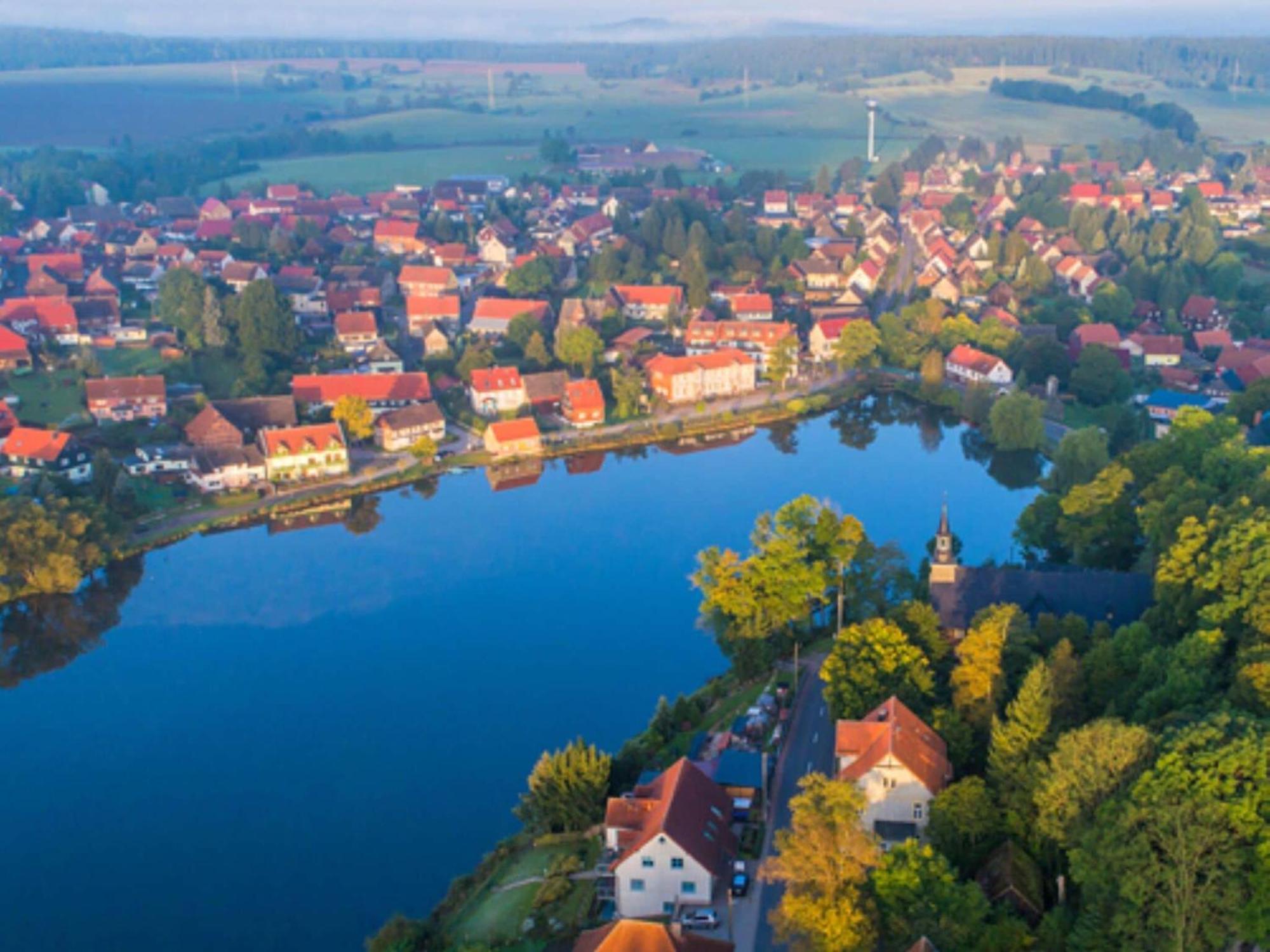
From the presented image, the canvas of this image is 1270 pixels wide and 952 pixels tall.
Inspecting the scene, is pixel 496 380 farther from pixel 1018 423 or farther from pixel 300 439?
pixel 1018 423

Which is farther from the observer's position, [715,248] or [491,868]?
[715,248]

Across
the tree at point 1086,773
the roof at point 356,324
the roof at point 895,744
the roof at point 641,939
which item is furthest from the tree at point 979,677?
the roof at point 356,324

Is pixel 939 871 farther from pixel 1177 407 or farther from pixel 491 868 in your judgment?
pixel 1177 407

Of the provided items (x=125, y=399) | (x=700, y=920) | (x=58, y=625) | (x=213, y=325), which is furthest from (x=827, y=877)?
(x=213, y=325)

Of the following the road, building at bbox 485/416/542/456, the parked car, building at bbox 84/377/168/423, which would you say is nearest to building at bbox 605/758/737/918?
the parked car

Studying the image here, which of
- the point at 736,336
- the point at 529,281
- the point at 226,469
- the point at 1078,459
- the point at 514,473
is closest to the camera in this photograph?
the point at 1078,459

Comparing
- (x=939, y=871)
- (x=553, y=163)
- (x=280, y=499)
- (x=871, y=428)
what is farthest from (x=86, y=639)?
(x=553, y=163)

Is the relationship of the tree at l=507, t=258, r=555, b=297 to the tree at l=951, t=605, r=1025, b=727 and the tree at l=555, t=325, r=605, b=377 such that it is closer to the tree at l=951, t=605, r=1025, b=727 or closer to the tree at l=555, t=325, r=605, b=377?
the tree at l=555, t=325, r=605, b=377
